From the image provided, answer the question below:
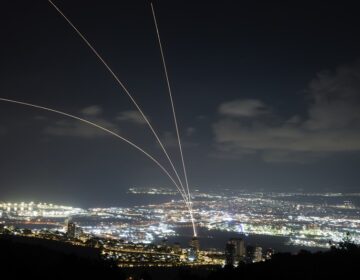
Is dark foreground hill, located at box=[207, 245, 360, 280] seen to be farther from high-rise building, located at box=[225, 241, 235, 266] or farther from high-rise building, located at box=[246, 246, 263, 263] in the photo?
high-rise building, located at box=[246, 246, 263, 263]

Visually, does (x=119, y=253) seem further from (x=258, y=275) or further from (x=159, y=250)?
(x=258, y=275)

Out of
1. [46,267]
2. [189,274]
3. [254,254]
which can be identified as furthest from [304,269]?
[254,254]

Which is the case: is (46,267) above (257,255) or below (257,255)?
above

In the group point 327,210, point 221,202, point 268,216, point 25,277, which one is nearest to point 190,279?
point 25,277

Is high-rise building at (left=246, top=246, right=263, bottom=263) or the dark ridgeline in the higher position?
the dark ridgeline

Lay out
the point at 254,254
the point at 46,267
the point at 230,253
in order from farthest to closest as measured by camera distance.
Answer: the point at 254,254 → the point at 230,253 → the point at 46,267

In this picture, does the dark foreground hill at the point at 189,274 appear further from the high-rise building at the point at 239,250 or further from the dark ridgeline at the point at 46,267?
the high-rise building at the point at 239,250

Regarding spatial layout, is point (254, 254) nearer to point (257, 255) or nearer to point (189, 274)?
point (257, 255)

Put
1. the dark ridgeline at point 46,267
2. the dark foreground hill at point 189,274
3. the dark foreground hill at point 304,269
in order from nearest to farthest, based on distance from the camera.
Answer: the dark ridgeline at point 46,267 < the dark foreground hill at point 189,274 < the dark foreground hill at point 304,269

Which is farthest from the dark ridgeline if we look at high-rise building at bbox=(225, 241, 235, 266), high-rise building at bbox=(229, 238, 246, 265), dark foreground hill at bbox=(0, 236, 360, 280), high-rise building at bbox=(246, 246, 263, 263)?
high-rise building at bbox=(229, 238, 246, 265)

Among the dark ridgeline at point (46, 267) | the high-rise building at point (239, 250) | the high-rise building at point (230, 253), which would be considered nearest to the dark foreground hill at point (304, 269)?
the dark ridgeline at point (46, 267)

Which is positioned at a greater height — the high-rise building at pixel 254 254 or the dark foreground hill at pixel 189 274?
the dark foreground hill at pixel 189 274

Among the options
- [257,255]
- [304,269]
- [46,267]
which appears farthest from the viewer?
[257,255]
